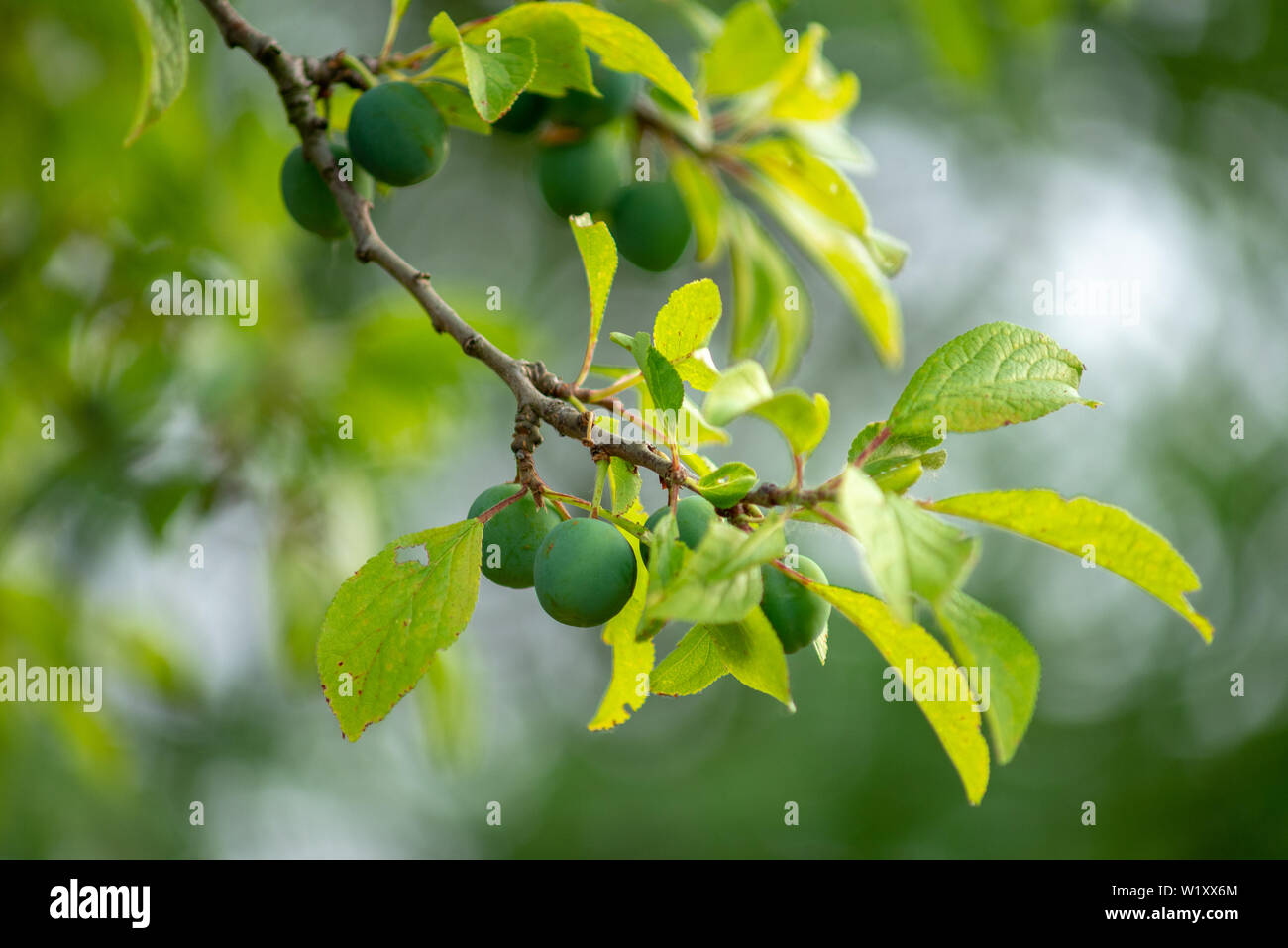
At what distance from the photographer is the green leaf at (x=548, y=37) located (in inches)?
34.1

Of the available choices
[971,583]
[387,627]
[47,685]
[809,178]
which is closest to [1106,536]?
[387,627]

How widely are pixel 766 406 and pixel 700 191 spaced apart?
2.69ft

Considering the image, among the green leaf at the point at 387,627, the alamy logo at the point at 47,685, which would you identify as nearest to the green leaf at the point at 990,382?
the green leaf at the point at 387,627

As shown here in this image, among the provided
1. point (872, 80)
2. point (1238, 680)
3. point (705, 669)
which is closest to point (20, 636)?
point (705, 669)

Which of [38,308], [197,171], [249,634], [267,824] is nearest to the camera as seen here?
[38,308]

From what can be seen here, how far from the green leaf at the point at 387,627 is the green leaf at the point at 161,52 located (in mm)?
461

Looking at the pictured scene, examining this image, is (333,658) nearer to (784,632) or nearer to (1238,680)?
(784,632)

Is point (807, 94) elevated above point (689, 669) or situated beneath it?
elevated above

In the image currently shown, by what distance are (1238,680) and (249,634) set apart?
197 inches

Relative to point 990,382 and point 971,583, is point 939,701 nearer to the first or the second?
point 990,382

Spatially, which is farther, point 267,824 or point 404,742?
point 404,742

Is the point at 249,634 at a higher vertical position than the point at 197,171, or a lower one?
lower

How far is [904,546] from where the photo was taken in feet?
1.79

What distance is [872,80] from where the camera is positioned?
233 inches
